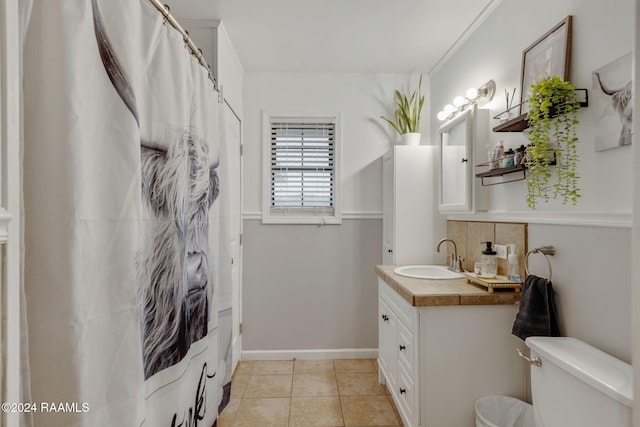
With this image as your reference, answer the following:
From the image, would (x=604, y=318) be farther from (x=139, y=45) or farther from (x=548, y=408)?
(x=139, y=45)

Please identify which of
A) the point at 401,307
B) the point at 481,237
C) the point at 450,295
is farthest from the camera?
the point at 481,237

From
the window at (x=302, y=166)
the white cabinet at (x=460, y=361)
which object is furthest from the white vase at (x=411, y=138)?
the white cabinet at (x=460, y=361)

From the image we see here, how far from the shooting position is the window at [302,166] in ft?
9.24

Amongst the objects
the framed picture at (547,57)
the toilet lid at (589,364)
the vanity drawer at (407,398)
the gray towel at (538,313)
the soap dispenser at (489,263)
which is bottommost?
the vanity drawer at (407,398)

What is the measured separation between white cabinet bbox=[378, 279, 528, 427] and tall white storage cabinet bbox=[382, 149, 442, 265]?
88 cm

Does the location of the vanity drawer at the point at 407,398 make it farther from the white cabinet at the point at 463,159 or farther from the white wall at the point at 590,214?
the white cabinet at the point at 463,159

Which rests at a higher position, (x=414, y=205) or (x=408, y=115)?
(x=408, y=115)

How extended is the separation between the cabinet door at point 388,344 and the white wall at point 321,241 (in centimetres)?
55

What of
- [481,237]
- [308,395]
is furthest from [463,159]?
[308,395]

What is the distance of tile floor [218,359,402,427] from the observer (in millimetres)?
1988

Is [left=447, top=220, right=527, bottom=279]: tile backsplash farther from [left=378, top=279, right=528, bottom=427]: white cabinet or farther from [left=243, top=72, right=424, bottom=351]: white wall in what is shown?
[left=243, top=72, right=424, bottom=351]: white wall

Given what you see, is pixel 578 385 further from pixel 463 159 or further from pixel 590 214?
pixel 463 159

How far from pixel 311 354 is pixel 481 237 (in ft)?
5.63

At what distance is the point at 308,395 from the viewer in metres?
2.25
